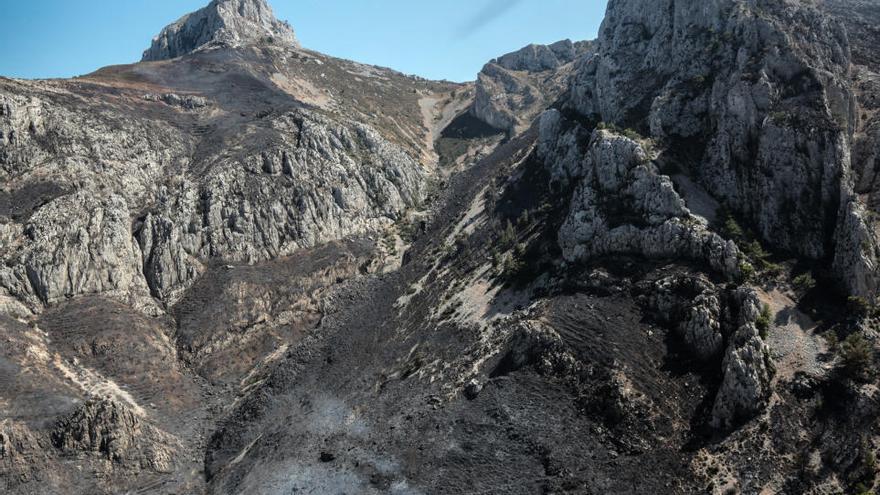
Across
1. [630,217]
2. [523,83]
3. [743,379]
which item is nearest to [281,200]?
[630,217]

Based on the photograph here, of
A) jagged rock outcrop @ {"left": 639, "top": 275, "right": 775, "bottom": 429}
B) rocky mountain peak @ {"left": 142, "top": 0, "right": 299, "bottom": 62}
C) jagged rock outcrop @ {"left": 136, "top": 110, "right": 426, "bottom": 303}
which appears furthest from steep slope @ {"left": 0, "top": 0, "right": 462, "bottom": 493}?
rocky mountain peak @ {"left": 142, "top": 0, "right": 299, "bottom": 62}

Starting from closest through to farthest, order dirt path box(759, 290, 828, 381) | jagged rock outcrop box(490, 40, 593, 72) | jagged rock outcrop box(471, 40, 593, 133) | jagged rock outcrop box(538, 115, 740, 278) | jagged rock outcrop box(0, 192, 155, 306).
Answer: dirt path box(759, 290, 828, 381), jagged rock outcrop box(538, 115, 740, 278), jagged rock outcrop box(0, 192, 155, 306), jagged rock outcrop box(471, 40, 593, 133), jagged rock outcrop box(490, 40, 593, 72)

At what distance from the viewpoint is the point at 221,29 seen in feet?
486

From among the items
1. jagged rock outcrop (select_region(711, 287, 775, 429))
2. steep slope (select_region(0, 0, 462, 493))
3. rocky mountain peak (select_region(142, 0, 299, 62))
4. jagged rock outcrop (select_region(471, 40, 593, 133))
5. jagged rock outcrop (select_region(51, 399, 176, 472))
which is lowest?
jagged rock outcrop (select_region(711, 287, 775, 429))

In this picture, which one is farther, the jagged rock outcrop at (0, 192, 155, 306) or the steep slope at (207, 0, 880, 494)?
the jagged rock outcrop at (0, 192, 155, 306)

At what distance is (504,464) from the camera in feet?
121

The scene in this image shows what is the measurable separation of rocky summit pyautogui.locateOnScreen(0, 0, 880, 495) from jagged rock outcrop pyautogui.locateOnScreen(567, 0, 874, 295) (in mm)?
284

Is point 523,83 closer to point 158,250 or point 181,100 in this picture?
point 181,100

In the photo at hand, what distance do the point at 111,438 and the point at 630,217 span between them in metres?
50.1

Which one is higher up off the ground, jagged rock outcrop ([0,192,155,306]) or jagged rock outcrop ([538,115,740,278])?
jagged rock outcrop ([0,192,155,306])

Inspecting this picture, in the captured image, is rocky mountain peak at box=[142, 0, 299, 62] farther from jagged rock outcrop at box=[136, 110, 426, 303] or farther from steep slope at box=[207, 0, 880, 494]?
steep slope at box=[207, 0, 880, 494]

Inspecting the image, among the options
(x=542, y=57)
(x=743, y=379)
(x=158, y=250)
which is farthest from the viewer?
(x=542, y=57)

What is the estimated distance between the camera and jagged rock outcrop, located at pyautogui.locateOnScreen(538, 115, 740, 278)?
44.3 meters

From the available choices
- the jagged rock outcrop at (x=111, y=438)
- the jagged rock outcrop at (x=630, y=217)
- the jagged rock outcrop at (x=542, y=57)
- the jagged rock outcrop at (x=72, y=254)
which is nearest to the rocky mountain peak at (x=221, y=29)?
the jagged rock outcrop at (x=542, y=57)
